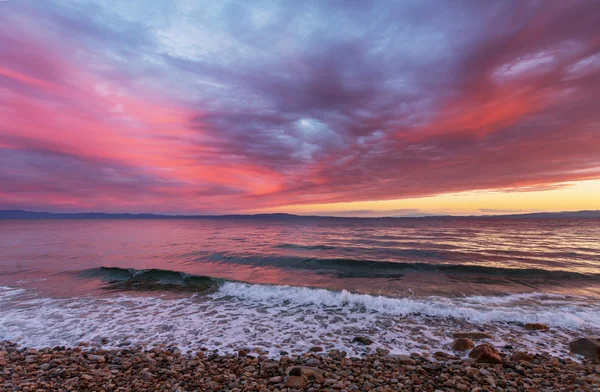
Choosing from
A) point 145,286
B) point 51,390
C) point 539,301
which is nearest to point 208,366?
point 51,390

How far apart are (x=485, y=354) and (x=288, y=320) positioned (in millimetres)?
6443

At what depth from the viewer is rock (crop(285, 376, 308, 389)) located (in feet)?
18.9

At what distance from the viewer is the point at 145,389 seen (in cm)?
571

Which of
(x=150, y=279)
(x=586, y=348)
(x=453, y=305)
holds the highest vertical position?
(x=586, y=348)

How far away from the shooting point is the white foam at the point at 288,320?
8.51 metres

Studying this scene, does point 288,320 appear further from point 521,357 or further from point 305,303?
point 521,357

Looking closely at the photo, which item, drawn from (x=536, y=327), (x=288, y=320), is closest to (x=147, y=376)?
(x=288, y=320)

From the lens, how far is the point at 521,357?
7145mm

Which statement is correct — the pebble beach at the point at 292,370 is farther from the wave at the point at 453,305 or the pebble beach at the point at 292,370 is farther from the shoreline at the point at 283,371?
the wave at the point at 453,305

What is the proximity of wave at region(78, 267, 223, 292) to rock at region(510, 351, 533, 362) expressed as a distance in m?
13.7

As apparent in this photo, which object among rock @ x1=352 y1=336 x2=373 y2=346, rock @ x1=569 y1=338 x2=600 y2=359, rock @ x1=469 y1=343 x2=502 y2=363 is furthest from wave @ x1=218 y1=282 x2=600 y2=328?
rock @ x1=469 y1=343 x2=502 y2=363

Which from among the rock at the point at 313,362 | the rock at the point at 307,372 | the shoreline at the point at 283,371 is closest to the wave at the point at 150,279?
the shoreline at the point at 283,371

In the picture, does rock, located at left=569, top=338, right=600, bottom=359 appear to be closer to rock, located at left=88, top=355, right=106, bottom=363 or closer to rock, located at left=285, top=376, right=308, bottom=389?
rock, located at left=285, top=376, right=308, bottom=389

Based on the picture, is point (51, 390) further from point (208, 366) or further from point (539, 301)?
point (539, 301)
